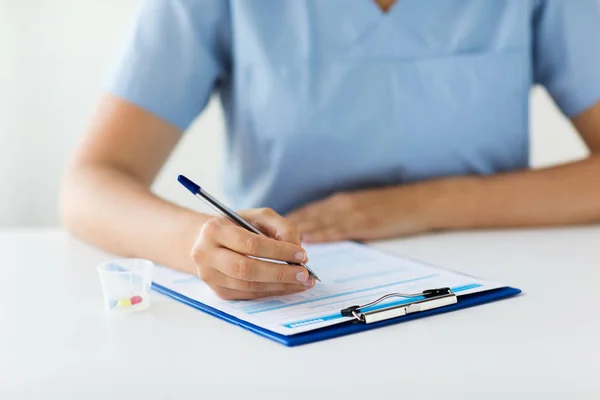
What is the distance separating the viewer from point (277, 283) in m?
0.80

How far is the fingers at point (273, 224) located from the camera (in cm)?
82

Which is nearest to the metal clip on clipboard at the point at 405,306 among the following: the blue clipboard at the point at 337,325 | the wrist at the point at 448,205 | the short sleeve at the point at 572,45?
the blue clipboard at the point at 337,325

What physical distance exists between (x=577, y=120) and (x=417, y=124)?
29cm

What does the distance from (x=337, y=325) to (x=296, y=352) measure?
0.06m

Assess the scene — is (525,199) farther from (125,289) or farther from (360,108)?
(125,289)

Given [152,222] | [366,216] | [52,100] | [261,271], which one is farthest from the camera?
[52,100]

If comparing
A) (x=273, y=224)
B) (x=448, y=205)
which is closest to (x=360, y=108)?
(x=448, y=205)

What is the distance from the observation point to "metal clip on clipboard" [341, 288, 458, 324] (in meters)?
0.73

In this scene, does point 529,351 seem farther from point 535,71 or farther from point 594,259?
point 535,71

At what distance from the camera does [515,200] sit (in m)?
1.17

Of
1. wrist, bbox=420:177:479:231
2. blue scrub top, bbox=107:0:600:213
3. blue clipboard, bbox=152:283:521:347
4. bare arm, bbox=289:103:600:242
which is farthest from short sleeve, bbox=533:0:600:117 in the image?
blue clipboard, bbox=152:283:521:347

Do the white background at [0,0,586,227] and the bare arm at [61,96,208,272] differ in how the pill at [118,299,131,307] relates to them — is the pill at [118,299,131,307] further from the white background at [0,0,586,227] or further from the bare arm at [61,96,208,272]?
the white background at [0,0,586,227]

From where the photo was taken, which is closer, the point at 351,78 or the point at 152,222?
the point at 152,222

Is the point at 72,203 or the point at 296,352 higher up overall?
the point at 72,203
